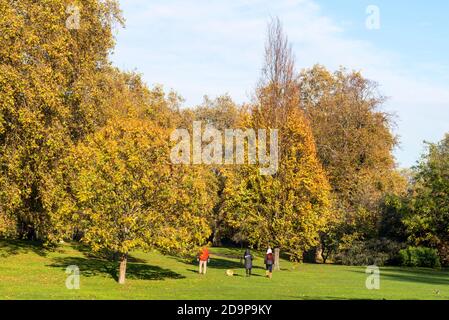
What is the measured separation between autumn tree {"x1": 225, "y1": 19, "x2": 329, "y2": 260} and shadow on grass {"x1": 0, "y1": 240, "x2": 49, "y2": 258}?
Answer: 14282 millimetres

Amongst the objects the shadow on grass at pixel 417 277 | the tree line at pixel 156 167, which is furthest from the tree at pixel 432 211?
the shadow on grass at pixel 417 277

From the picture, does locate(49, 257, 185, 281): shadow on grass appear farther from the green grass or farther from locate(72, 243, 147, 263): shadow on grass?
locate(72, 243, 147, 263): shadow on grass

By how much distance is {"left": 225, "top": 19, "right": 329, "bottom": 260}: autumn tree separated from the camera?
43.9m

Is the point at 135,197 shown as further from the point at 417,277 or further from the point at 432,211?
the point at 432,211

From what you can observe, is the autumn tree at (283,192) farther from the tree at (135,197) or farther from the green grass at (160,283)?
the tree at (135,197)

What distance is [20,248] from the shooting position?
146ft

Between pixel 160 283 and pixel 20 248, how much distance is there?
17235 mm

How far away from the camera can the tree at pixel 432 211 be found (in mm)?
55312

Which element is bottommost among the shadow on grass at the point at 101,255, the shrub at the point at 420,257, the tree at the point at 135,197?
the shrub at the point at 420,257

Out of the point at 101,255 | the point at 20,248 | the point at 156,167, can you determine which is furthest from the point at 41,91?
the point at 101,255

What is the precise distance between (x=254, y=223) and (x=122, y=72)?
115ft

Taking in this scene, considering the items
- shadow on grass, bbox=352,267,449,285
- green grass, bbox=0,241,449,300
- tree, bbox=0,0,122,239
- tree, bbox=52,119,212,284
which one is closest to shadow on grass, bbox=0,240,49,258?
green grass, bbox=0,241,449,300
